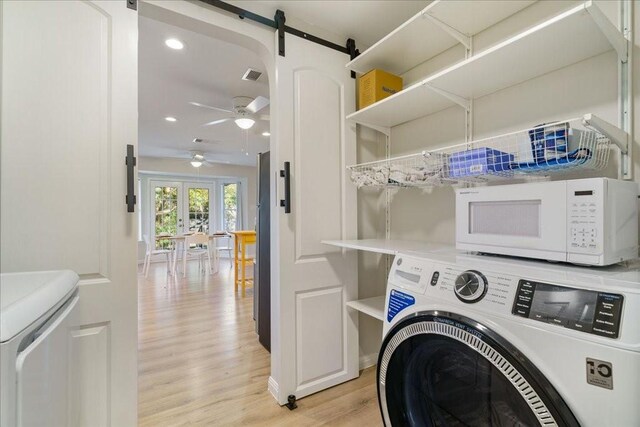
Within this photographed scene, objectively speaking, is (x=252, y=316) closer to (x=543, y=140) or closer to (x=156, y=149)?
(x=543, y=140)

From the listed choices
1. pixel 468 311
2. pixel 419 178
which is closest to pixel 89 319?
pixel 468 311

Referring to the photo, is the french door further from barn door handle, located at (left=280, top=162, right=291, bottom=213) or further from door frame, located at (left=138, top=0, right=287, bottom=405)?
barn door handle, located at (left=280, top=162, right=291, bottom=213)

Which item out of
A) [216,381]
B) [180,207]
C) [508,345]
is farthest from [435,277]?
[180,207]

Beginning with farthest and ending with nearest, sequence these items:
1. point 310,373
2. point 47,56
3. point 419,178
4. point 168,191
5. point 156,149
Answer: point 168,191 → point 156,149 → point 310,373 → point 419,178 → point 47,56

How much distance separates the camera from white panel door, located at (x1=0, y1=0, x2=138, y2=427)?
1.06 m

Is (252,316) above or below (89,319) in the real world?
below

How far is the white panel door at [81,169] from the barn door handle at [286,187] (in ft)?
2.43

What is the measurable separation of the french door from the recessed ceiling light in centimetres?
570

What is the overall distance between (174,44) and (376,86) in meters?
1.58

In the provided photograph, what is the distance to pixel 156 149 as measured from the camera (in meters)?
5.68

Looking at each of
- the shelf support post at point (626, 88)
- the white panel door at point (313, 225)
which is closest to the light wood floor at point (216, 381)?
the white panel door at point (313, 225)

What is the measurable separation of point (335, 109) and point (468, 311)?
150cm

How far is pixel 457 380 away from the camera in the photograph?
0.90 m

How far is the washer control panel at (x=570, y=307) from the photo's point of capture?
58 cm
